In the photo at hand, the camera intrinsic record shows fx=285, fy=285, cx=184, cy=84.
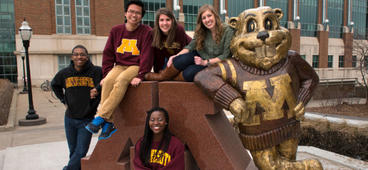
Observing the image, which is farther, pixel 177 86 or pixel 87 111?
pixel 87 111

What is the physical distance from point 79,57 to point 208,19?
1785 mm

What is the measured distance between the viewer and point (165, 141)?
2840mm

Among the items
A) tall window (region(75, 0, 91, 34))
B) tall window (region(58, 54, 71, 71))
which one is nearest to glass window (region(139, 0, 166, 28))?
tall window (region(75, 0, 91, 34))

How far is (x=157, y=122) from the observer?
2.78 m

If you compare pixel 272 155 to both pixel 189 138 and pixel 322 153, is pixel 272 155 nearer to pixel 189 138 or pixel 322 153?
pixel 189 138

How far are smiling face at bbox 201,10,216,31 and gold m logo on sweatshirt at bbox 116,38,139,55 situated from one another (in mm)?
915

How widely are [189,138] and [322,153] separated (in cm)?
289

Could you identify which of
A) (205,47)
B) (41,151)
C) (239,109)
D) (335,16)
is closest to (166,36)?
(205,47)

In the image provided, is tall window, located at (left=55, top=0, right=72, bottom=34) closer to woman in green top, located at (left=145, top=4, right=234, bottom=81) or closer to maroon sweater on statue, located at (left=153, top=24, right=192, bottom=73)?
maroon sweater on statue, located at (left=153, top=24, right=192, bottom=73)

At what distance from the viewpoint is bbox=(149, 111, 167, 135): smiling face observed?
9.12ft

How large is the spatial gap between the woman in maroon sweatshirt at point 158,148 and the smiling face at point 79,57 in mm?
1349

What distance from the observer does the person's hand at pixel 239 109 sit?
98.3 inches

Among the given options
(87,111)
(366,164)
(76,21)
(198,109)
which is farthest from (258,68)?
(76,21)

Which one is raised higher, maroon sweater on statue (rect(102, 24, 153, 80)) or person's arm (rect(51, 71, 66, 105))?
maroon sweater on statue (rect(102, 24, 153, 80))
